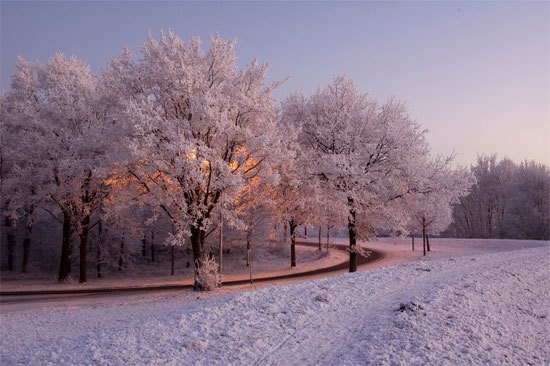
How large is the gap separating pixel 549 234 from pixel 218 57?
57.8 m

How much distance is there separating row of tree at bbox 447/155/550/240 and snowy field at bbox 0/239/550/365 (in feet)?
158

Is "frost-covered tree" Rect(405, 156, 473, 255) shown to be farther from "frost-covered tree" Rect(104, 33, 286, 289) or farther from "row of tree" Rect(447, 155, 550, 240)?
"row of tree" Rect(447, 155, 550, 240)

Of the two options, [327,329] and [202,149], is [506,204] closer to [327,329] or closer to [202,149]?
[202,149]

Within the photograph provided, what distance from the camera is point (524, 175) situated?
6925cm

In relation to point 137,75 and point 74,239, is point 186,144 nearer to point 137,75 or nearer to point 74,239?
point 137,75

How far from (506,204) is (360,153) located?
2138 inches

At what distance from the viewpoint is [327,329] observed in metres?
11.0

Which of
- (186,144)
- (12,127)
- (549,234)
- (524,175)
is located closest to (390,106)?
(186,144)

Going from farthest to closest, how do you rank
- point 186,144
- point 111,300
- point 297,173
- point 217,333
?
point 297,173 < point 111,300 < point 186,144 < point 217,333

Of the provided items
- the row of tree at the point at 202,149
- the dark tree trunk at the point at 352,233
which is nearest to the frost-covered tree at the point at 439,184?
the row of tree at the point at 202,149

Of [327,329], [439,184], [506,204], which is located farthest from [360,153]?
[506,204]

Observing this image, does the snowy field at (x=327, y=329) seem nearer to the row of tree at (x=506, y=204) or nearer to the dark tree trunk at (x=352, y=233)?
the dark tree trunk at (x=352, y=233)

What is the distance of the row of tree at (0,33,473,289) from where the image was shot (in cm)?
2109

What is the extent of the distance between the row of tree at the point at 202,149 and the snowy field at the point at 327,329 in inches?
276
